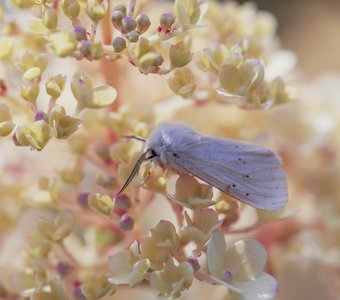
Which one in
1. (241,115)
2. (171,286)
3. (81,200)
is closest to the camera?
(171,286)

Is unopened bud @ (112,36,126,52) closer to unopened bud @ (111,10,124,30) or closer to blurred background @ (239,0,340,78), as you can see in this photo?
unopened bud @ (111,10,124,30)

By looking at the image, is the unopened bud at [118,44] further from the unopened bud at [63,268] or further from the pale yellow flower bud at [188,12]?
the unopened bud at [63,268]

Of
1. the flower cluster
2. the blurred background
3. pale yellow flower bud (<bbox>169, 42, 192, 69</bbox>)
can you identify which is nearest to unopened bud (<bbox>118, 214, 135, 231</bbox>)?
the flower cluster

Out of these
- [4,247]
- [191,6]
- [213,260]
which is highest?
[191,6]

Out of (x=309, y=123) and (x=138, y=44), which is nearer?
(x=138, y=44)

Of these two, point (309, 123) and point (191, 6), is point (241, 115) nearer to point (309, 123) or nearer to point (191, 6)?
point (309, 123)

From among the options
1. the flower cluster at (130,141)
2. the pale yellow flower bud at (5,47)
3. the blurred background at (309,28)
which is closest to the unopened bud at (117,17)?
the flower cluster at (130,141)

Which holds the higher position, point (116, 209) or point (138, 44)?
point (138, 44)

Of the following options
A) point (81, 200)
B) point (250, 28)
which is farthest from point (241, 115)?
point (81, 200)
